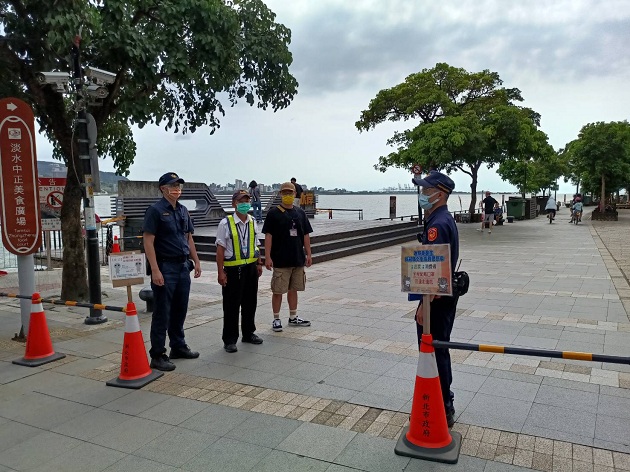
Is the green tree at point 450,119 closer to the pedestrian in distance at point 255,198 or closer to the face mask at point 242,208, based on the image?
the pedestrian in distance at point 255,198

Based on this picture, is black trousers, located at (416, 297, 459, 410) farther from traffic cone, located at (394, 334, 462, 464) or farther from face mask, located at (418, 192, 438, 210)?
face mask, located at (418, 192, 438, 210)

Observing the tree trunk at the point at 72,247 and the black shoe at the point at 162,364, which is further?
the tree trunk at the point at 72,247

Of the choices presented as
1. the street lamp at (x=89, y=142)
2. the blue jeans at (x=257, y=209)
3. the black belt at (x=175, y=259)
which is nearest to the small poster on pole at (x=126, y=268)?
the black belt at (x=175, y=259)

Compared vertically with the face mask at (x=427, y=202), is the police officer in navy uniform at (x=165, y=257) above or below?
below

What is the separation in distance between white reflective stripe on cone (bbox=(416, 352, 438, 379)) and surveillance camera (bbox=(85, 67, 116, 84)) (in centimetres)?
581

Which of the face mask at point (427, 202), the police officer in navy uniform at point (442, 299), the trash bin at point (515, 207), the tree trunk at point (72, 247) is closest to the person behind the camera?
the police officer in navy uniform at point (442, 299)

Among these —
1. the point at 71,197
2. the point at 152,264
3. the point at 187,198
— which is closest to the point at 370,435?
the point at 152,264

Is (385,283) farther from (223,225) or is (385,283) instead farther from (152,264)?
(152,264)

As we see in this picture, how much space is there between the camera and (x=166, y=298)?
16.6 ft

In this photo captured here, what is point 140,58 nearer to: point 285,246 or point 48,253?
point 285,246

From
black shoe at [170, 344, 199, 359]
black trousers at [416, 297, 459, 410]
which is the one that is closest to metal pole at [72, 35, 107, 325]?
black shoe at [170, 344, 199, 359]

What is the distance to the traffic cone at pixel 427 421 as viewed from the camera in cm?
332

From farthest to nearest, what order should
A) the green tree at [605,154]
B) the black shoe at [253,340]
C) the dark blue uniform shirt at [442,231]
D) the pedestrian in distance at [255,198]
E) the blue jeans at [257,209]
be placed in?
1. the green tree at [605,154]
2. the blue jeans at [257,209]
3. the pedestrian in distance at [255,198]
4. the black shoe at [253,340]
5. the dark blue uniform shirt at [442,231]

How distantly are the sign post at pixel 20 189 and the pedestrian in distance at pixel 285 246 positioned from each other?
2980 mm
